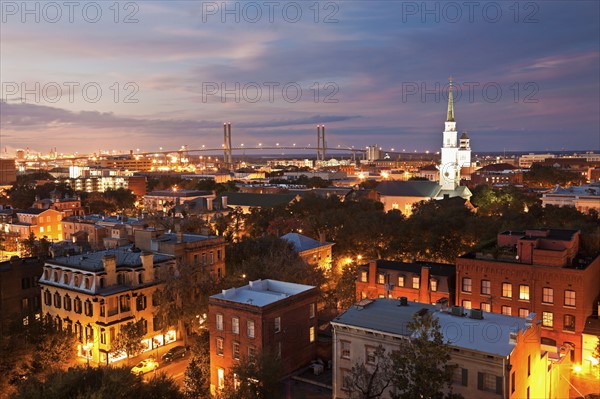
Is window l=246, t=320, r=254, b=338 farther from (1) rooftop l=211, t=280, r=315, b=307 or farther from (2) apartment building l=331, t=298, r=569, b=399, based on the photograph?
(2) apartment building l=331, t=298, r=569, b=399

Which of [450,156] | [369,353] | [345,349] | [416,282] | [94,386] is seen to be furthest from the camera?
[450,156]

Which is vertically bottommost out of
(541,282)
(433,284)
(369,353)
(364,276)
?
(369,353)

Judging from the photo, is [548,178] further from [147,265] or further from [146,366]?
[146,366]

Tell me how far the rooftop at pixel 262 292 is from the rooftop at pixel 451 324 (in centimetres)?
499

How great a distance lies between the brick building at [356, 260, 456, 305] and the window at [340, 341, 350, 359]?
13.6 m

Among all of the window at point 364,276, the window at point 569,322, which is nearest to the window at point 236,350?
the window at point 364,276

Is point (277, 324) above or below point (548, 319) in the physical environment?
above

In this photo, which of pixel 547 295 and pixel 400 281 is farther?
pixel 400 281

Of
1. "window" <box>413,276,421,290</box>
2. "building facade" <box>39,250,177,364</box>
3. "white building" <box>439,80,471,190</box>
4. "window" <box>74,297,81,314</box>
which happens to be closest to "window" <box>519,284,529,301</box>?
"window" <box>413,276,421,290</box>

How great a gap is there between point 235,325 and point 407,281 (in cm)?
1571

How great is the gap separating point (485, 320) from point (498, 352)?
12.4ft

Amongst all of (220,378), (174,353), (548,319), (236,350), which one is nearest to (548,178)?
(548,319)

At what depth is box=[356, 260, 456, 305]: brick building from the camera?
40062mm

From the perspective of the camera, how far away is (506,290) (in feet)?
123
